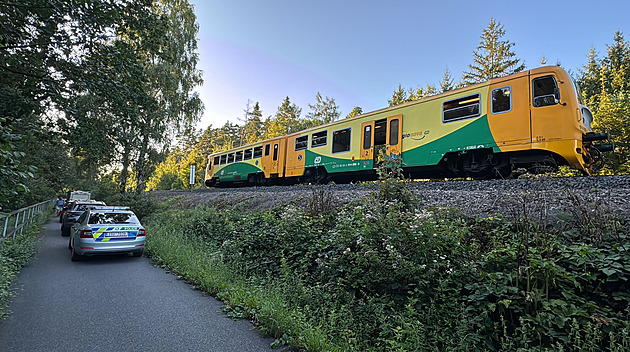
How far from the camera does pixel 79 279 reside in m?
6.11

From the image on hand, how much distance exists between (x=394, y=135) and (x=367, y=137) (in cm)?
117

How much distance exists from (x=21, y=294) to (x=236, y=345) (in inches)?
169

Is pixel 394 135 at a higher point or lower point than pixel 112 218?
higher

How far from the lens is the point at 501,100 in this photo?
7766mm

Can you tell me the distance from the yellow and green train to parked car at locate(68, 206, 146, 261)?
719cm

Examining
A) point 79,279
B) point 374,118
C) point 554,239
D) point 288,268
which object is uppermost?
point 374,118

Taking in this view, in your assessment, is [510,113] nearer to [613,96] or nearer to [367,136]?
[367,136]

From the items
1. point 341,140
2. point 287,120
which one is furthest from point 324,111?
point 341,140

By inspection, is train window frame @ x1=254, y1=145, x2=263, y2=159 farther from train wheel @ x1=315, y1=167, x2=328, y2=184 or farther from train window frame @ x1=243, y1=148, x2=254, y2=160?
train wheel @ x1=315, y1=167, x2=328, y2=184

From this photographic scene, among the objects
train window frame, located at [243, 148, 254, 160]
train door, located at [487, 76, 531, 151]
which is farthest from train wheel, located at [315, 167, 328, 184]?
train door, located at [487, 76, 531, 151]

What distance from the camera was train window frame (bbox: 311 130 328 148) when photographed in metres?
12.9

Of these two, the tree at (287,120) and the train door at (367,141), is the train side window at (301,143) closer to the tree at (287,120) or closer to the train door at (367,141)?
the train door at (367,141)

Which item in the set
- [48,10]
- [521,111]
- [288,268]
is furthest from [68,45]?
[521,111]

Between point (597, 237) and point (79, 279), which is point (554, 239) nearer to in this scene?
point (597, 237)
